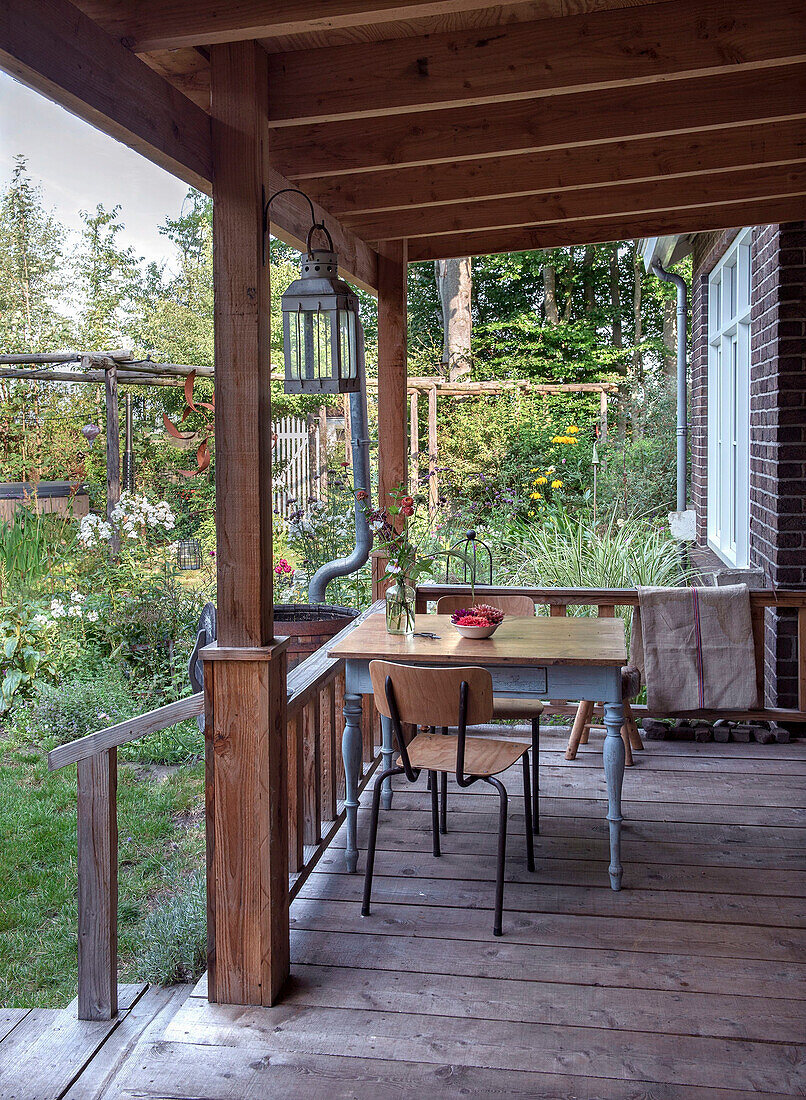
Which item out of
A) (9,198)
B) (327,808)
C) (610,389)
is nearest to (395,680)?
(327,808)

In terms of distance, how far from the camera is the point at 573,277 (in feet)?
50.6

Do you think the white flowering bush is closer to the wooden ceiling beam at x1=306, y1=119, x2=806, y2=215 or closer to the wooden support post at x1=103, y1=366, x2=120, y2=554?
the wooden support post at x1=103, y1=366, x2=120, y2=554

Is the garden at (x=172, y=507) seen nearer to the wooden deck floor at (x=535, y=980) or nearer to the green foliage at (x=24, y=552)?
the green foliage at (x=24, y=552)

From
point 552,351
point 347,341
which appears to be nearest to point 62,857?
point 347,341

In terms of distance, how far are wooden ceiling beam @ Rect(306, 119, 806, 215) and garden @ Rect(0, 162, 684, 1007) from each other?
114cm

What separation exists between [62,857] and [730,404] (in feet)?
14.8

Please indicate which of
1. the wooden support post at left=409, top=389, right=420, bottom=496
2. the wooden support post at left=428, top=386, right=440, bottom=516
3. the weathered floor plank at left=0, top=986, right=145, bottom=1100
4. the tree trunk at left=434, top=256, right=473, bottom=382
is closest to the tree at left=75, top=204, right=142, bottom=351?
the tree trunk at left=434, top=256, right=473, bottom=382

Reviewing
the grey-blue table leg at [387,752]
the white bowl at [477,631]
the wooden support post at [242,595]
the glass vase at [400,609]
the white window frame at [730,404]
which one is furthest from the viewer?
the white window frame at [730,404]

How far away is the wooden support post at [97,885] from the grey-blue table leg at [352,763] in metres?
0.96

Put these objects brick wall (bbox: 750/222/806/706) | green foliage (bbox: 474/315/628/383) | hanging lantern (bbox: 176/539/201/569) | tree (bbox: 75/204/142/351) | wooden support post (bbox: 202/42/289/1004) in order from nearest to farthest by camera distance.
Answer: wooden support post (bbox: 202/42/289/1004)
brick wall (bbox: 750/222/806/706)
hanging lantern (bbox: 176/539/201/569)
tree (bbox: 75/204/142/351)
green foliage (bbox: 474/315/628/383)

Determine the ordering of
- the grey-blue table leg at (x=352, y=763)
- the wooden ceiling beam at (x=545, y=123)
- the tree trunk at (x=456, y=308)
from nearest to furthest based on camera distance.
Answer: the wooden ceiling beam at (x=545, y=123) < the grey-blue table leg at (x=352, y=763) < the tree trunk at (x=456, y=308)

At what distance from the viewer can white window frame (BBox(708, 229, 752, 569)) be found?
5.33 metres

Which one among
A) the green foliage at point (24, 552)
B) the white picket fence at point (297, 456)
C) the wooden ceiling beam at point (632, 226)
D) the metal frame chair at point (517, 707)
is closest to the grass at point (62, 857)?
the metal frame chair at point (517, 707)

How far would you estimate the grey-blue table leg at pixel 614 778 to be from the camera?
3062 mm
